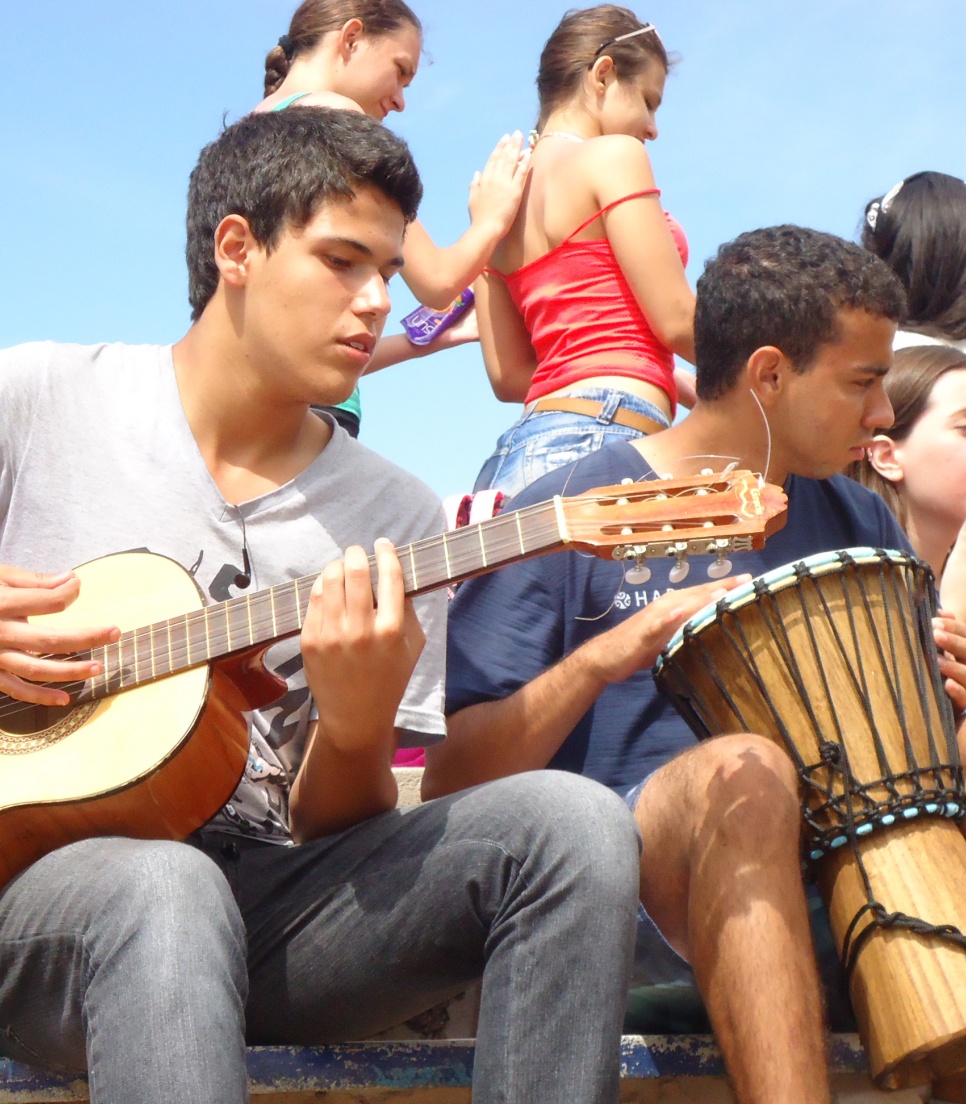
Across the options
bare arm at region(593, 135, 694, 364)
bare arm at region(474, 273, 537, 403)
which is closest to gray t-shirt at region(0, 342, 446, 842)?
bare arm at region(593, 135, 694, 364)

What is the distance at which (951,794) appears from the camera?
2.23m

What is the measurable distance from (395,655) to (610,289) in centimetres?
178

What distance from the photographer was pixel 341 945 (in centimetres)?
207

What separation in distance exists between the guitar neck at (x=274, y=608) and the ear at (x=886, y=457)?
1.84 meters

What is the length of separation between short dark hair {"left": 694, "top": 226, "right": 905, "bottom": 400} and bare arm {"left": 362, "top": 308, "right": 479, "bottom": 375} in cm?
127

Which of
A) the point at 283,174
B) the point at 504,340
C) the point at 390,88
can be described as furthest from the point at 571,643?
the point at 390,88

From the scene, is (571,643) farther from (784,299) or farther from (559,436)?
(784,299)

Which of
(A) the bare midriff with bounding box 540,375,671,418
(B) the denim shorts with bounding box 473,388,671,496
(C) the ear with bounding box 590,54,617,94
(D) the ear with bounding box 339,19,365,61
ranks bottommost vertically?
(B) the denim shorts with bounding box 473,388,671,496

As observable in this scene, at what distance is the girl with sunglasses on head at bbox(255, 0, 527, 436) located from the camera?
380cm

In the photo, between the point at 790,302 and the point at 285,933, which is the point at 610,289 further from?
the point at 285,933

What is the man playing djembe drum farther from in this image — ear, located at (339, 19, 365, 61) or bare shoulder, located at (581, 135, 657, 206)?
ear, located at (339, 19, 365, 61)

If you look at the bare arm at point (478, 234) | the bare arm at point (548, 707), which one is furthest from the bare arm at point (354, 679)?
the bare arm at point (478, 234)

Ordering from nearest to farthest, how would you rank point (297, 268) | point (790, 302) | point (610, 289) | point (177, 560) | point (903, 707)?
point (903, 707) → point (177, 560) → point (297, 268) → point (790, 302) → point (610, 289)

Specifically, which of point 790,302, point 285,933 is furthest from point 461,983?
point 790,302
